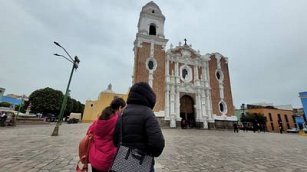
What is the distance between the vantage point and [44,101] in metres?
34.5

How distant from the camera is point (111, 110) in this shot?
6.70 feet

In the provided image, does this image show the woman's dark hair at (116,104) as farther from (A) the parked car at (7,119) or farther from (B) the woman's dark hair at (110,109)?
(A) the parked car at (7,119)

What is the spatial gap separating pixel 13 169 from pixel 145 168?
11.3 ft

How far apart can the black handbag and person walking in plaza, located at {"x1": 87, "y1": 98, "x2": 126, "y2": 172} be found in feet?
1.68

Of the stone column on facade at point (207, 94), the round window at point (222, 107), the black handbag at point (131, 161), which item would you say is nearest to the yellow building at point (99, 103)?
the stone column on facade at point (207, 94)

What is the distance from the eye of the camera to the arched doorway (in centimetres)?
2266

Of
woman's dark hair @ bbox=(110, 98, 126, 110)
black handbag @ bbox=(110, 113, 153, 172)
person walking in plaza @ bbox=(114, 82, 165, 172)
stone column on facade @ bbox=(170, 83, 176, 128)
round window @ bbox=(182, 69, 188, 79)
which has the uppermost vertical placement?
round window @ bbox=(182, 69, 188, 79)

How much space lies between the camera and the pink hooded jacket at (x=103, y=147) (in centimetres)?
185

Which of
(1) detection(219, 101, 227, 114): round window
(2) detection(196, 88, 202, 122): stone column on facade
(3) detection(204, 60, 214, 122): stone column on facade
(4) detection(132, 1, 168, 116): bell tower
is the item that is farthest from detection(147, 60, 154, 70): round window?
(1) detection(219, 101, 227, 114): round window

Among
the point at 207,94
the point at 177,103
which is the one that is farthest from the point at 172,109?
the point at 207,94

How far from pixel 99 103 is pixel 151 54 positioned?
17.7 metres

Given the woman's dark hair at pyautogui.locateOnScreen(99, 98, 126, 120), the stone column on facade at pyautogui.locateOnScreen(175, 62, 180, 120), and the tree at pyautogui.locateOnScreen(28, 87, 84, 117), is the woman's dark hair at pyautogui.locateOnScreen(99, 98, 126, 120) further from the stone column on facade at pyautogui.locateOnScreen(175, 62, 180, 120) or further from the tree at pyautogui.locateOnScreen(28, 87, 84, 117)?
the tree at pyautogui.locateOnScreen(28, 87, 84, 117)

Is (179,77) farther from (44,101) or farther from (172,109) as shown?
(44,101)

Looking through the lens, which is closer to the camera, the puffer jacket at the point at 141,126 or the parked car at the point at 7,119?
the puffer jacket at the point at 141,126
